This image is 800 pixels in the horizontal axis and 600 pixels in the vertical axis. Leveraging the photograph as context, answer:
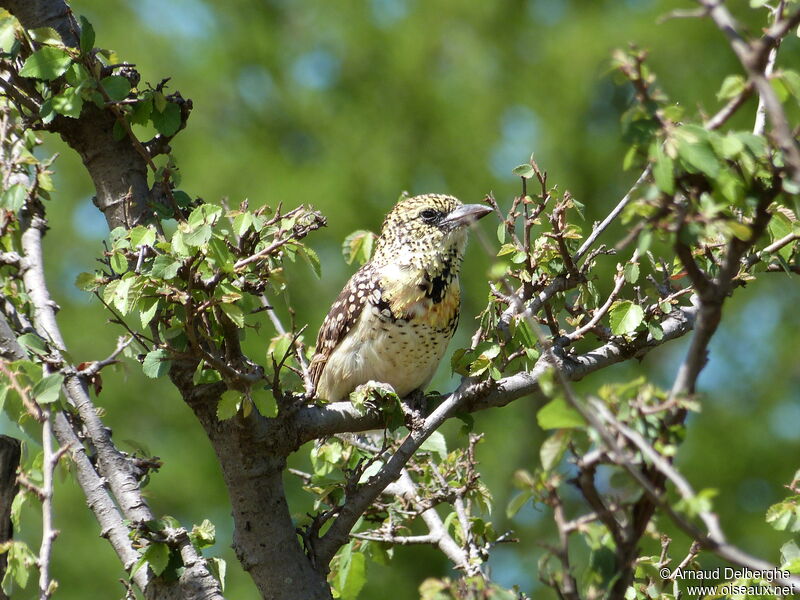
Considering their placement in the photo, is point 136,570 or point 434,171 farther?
point 434,171

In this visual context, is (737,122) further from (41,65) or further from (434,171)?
(41,65)

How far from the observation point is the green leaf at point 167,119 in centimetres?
320

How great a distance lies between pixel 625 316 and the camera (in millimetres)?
3139

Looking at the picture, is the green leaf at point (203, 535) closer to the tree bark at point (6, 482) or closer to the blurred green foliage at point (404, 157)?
the tree bark at point (6, 482)

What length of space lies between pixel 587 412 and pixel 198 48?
10.7 metres

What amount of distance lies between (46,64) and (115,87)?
0.22m

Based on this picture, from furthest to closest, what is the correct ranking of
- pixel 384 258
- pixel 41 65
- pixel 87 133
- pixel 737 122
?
pixel 737 122 < pixel 384 258 < pixel 87 133 < pixel 41 65

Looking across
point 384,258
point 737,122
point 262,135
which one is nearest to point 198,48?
point 262,135

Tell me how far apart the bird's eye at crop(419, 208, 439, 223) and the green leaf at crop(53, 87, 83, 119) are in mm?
1878

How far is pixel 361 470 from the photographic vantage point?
11.3ft

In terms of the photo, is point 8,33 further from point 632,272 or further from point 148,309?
point 632,272

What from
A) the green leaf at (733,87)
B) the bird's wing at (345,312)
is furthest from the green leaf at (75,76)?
the green leaf at (733,87)

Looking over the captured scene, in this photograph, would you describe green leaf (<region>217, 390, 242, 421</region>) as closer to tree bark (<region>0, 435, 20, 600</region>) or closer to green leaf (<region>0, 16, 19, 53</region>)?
tree bark (<region>0, 435, 20, 600</region>)

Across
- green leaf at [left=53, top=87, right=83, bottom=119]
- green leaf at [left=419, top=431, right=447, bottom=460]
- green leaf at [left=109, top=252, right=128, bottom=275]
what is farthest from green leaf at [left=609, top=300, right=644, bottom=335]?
green leaf at [left=53, top=87, right=83, bottom=119]
